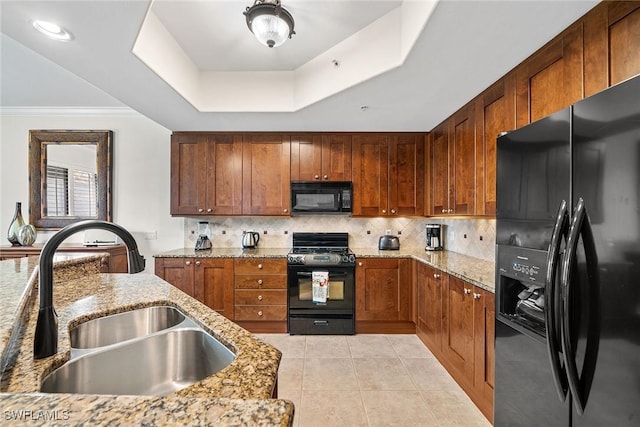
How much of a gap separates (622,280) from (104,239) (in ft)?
15.1

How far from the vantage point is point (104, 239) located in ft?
11.9

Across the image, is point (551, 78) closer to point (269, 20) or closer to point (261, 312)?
point (269, 20)

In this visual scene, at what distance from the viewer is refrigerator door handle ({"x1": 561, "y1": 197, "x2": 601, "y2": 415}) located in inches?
33.7

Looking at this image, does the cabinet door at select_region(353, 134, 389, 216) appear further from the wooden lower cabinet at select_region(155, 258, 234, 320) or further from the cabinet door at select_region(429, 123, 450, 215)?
the wooden lower cabinet at select_region(155, 258, 234, 320)

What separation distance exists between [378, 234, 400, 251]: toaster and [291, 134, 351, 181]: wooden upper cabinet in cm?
88

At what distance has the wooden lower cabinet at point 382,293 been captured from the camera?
123 inches

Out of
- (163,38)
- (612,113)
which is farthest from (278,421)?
(163,38)

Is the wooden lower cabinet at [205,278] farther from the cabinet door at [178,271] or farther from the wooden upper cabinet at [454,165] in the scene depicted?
the wooden upper cabinet at [454,165]

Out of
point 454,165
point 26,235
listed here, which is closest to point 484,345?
point 454,165

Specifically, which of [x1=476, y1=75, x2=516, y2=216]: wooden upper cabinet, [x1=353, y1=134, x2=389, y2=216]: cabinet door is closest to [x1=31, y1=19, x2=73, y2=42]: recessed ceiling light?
[x1=353, y1=134, x2=389, y2=216]: cabinet door

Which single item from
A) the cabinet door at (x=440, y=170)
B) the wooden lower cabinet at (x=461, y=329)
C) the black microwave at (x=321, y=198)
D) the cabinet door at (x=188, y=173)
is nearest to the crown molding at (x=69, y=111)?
the cabinet door at (x=188, y=173)

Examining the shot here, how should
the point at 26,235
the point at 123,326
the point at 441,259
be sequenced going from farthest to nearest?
1. the point at 26,235
2. the point at 441,259
3. the point at 123,326

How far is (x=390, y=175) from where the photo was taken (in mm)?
3438

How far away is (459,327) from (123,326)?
84.3 inches
